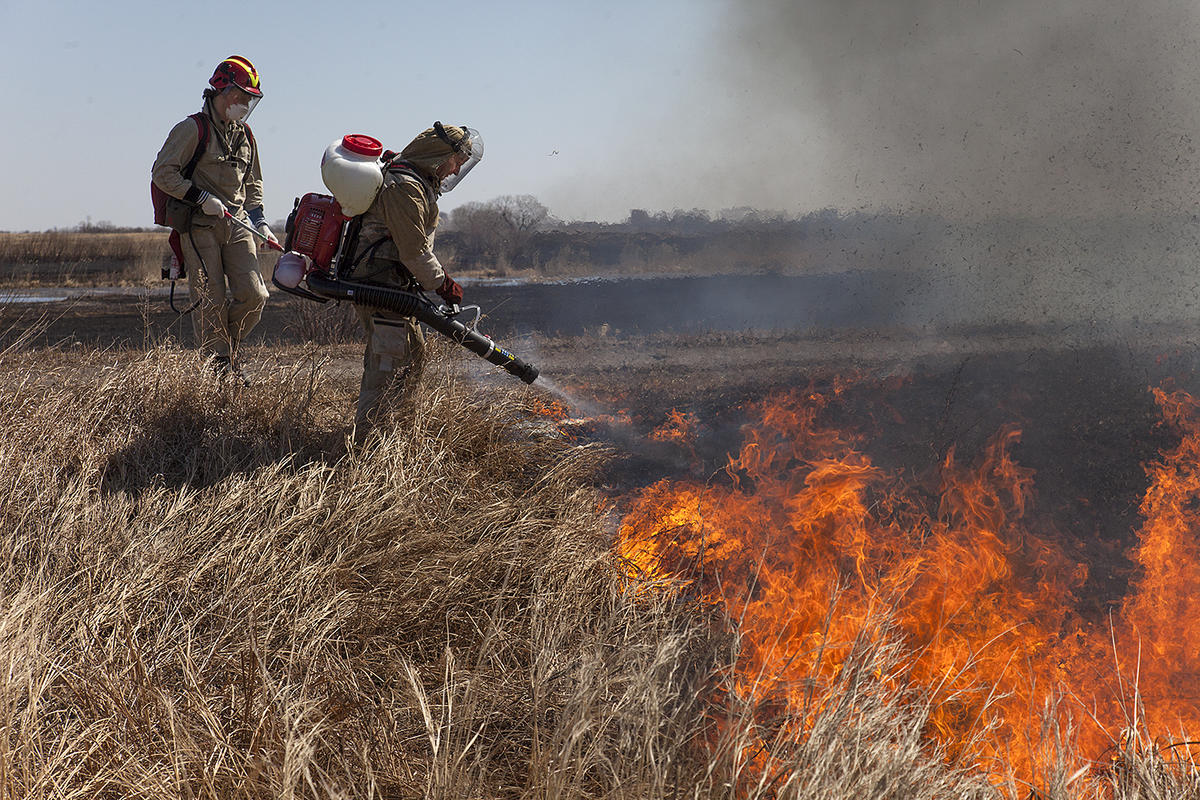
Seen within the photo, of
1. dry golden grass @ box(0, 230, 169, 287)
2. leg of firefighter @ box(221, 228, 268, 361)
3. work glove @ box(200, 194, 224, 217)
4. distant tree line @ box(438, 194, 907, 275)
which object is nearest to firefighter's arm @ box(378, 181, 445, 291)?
work glove @ box(200, 194, 224, 217)

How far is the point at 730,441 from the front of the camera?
17.3 feet

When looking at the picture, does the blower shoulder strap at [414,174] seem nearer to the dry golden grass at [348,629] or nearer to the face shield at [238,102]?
the dry golden grass at [348,629]

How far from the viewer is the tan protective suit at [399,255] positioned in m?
3.85

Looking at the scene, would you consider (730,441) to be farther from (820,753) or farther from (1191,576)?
(820,753)

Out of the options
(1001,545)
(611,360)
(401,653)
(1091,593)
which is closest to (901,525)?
(1001,545)

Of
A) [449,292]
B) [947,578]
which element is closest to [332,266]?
[449,292]

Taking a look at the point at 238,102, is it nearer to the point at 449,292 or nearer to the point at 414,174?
the point at 414,174

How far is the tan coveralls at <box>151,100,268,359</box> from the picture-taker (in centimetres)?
455

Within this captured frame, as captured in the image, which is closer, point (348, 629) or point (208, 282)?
point (348, 629)

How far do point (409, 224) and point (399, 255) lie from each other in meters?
0.20

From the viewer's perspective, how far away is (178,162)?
179 inches

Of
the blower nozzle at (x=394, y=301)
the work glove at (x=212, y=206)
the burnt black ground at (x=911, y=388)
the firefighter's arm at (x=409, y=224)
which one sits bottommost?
the burnt black ground at (x=911, y=388)

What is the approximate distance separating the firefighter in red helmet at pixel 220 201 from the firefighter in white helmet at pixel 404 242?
821mm

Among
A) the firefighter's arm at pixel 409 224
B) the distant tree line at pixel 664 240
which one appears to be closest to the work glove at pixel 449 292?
the firefighter's arm at pixel 409 224
